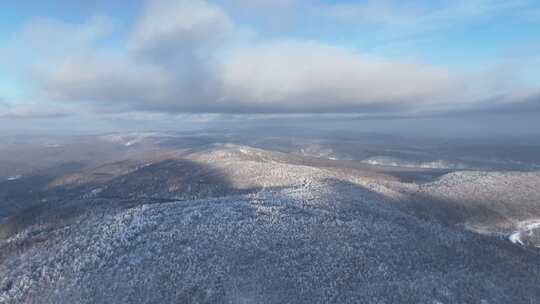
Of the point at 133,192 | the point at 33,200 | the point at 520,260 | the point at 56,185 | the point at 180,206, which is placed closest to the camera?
the point at 520,260

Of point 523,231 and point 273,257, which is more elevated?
point 273,257

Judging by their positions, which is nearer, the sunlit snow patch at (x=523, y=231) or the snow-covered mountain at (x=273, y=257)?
the snow-covered mountain at (x=273, y=257)

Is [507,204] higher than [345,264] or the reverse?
the reverse

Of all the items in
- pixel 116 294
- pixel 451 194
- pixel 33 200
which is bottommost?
pixel 33 200

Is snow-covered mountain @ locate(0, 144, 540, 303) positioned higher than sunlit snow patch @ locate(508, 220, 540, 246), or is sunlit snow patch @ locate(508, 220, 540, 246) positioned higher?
snow-covered mountain @ locate(0, 144, 540, 303)

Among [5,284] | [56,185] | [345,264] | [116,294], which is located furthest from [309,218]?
[56,185]

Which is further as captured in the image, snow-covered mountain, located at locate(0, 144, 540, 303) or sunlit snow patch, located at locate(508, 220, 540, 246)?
sunlit snow patch, located at locate(508, 220, 540, 246)

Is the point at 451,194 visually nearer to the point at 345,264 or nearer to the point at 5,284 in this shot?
the point at 345,264

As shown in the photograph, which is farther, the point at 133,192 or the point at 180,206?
the point at 133,192

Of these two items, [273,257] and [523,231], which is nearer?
[273,257]

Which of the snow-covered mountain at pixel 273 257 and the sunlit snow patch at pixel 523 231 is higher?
the snow-covered mountain at pixel 273 257

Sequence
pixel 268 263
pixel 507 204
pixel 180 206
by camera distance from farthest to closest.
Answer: pixel 507 204
pixel 180 206
pixel 268 263
